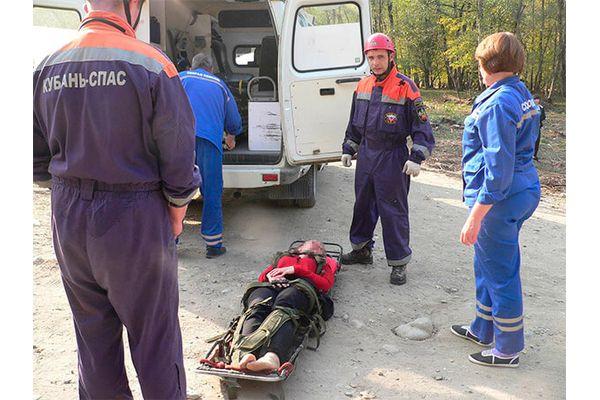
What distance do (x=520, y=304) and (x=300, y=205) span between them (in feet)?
12.3

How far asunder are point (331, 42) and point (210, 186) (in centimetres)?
170

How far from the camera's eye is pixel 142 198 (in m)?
2.17

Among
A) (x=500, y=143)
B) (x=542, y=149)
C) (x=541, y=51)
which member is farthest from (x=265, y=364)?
(x=541, y=51)

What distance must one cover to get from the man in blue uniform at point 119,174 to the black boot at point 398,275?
259 cm

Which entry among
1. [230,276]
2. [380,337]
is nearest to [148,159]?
[380,337]

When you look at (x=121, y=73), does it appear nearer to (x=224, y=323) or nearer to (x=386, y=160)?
(x=224, y=323)

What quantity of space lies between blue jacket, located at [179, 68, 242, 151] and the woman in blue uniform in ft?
7.98

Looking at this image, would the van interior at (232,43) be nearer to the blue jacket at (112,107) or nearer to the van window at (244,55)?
the van window at (244,55)

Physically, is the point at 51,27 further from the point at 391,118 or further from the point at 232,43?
the point at 232,43

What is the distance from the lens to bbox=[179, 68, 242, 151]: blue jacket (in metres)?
4.93

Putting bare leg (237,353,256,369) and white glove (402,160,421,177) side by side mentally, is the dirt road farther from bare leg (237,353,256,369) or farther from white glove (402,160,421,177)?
white glove (402,160,421,177)

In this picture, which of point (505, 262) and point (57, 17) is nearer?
point (505, 262)

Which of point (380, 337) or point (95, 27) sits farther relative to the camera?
point (380, 337)

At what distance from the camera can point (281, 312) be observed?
10.7 feet
